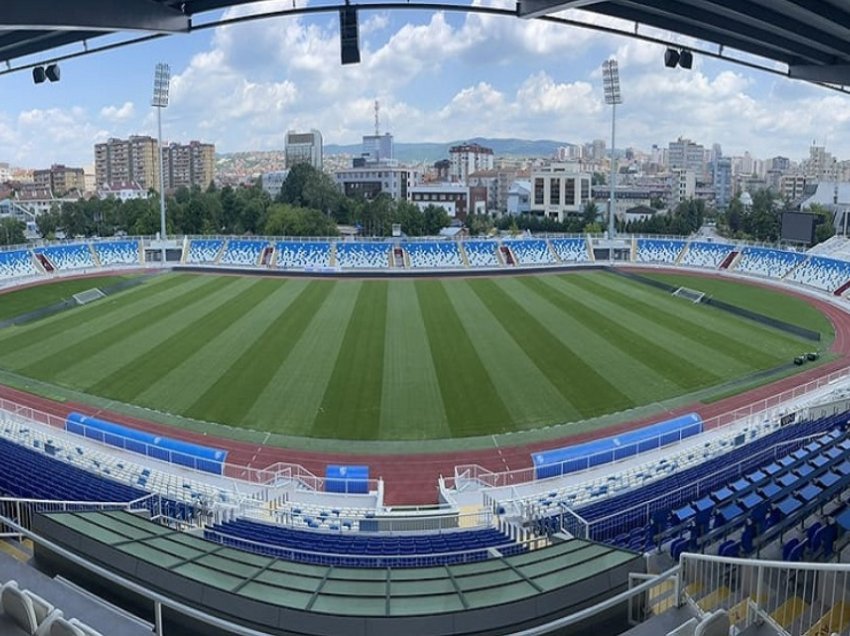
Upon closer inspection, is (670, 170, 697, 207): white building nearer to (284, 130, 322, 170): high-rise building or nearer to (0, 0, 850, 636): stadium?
(284, 130, 322, 170): high-rise building

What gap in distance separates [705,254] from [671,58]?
132 feet

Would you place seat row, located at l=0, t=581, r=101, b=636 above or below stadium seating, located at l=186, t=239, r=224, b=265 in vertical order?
below

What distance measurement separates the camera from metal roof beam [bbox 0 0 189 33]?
28.6 feet

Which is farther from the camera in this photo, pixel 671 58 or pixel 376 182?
pixel 376 182

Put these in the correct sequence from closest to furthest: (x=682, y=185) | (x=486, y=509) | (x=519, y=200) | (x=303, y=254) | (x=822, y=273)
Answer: (x=486, y=509) < (x=822, y=273) < (x=303, y=254) < (x=519, y=200) < (x=682, y=185)

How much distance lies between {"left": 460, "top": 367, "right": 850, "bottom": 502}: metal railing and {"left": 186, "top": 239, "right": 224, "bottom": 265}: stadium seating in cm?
3891

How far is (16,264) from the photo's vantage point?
146ft

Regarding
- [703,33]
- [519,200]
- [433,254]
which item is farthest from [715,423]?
[519,200]

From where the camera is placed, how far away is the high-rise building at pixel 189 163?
581 feet

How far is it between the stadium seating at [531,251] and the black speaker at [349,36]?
40713 mm

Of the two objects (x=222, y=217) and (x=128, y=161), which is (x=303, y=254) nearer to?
(x=222, y=217)

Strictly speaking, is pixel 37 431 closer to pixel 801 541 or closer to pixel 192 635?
pixel 192 635

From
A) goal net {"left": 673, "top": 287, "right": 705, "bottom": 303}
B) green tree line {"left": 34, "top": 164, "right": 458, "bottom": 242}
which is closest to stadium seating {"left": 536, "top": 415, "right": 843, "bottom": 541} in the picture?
goal net {"left": 673, "top": 287, "right": 705, "bottom": 303}

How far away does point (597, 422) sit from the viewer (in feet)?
63.1
